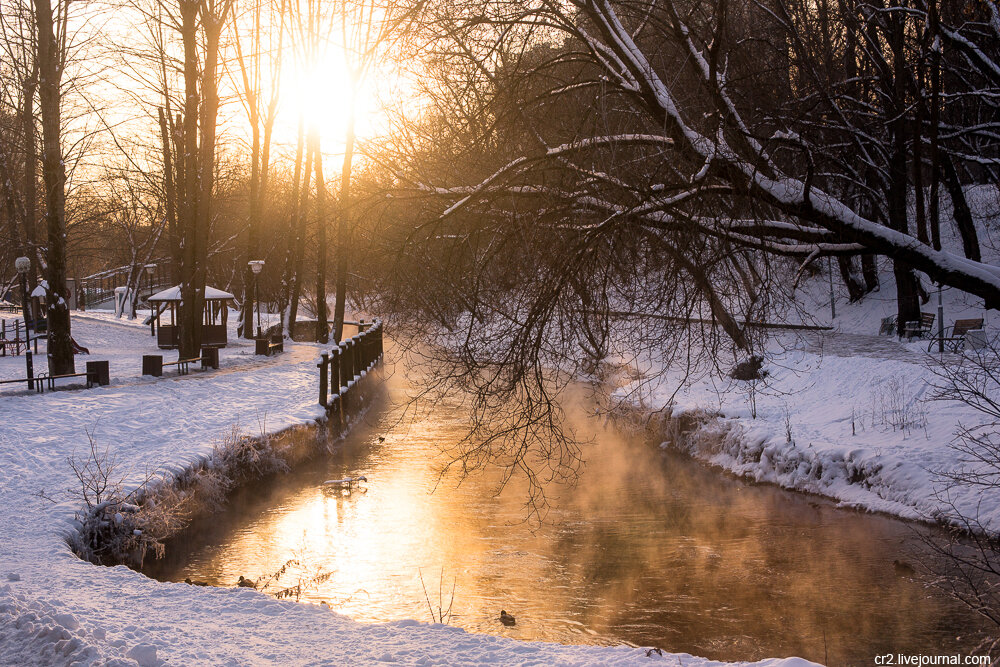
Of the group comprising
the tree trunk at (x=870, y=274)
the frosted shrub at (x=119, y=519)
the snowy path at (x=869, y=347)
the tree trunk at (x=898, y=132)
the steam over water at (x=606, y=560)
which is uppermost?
the tree trunk at (x=898, y=132)

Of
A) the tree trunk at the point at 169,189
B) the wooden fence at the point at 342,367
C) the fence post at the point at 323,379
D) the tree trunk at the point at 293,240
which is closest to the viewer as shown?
the fence post at the point at 323,379

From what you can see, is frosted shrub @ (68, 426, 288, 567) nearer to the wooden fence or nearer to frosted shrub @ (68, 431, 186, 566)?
frosted shrub @ (68, 431, 186, 566)

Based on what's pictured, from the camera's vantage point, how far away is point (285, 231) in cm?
3762

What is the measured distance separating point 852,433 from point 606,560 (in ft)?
19.3

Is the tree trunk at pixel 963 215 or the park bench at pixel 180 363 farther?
the tree trunk at pixel 963 215

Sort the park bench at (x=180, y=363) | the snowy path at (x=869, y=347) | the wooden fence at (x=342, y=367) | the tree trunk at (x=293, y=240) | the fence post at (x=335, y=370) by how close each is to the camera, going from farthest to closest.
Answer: the tree trunk at (x=293, y=240), the park bench at (x=180, y=363), the snowy path at (x=869, y=347), the fence post at (x=335, y=370), the wooden fence at (x=342, y=367)

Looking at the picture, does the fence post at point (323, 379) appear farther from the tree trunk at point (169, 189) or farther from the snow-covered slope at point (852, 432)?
the tree trunk at point (169, 189)

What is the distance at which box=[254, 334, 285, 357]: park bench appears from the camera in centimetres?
2536

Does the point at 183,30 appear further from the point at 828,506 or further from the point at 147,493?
the point at 828,506

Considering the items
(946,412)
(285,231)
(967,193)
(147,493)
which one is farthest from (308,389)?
(967,193)

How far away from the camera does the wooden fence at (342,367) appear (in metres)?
16.3

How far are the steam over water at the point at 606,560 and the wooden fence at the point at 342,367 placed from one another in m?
2.88

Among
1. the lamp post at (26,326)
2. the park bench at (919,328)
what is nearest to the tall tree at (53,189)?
the lamp post at (26,326)

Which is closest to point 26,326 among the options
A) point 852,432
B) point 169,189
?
point 169,189
